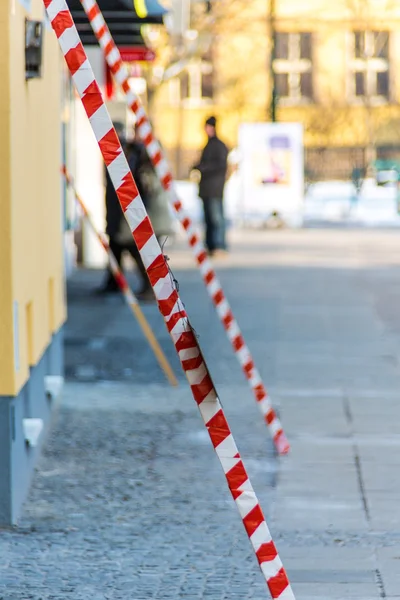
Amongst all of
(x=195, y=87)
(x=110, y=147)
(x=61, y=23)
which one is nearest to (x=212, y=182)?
(x=61, y=23)

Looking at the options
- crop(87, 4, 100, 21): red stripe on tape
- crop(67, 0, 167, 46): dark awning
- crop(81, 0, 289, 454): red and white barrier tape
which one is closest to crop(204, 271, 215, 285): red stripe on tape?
crop(81, 0, 289, 454): red and white barrier tape

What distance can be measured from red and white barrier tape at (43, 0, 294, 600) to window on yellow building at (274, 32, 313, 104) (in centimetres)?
5445

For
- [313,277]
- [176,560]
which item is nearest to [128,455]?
[176,560]

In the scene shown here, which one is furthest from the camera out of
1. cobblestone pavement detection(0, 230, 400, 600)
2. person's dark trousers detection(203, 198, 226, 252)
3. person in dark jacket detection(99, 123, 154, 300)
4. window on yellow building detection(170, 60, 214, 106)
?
window on yellow building detection(170, 60, 214, 106)

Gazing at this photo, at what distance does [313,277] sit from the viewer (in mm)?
18531

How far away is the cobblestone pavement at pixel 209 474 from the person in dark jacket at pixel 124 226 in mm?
1641

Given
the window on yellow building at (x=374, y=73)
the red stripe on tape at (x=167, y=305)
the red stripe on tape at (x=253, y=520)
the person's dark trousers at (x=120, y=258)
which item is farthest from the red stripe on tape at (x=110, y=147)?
the window on yellow building at (x=374, y=73)

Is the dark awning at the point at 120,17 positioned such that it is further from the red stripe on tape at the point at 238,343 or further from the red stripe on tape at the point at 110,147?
the red stripe on tape at the point at 110,147

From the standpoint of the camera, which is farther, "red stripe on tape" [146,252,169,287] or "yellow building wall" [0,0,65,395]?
"yellow building wall" [0,0,65,395]

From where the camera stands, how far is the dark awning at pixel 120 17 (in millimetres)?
9898

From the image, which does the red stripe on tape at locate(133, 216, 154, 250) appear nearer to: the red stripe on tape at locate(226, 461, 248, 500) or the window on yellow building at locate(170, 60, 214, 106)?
the red stripe on tape at locate(226, 461, 248, 500)

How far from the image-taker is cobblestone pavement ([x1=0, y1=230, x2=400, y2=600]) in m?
5.45

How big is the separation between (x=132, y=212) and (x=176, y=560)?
1663 mm

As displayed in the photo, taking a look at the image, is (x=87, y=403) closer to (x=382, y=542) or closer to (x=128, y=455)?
(x=128, y=455)
